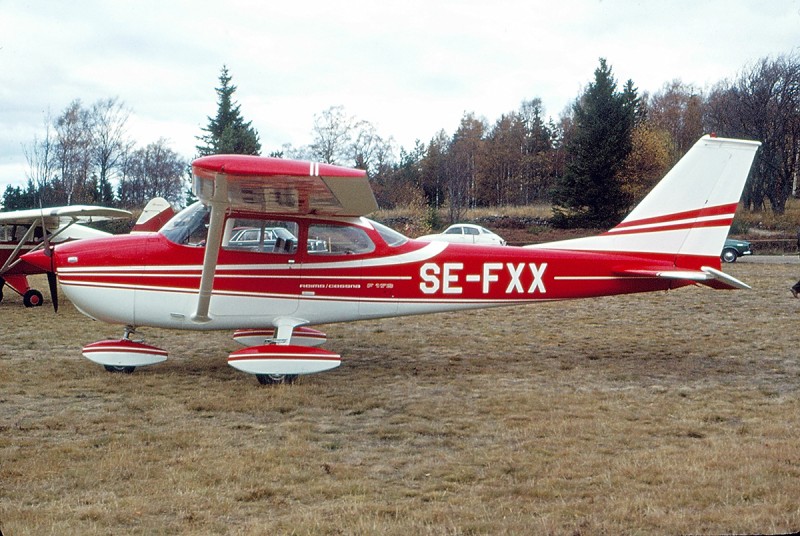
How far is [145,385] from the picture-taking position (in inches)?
280

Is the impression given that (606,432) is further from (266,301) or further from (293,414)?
(266,301)

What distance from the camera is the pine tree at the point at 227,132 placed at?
123ft

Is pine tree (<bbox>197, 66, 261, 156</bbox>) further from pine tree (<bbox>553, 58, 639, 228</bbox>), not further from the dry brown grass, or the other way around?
the dry brown grass

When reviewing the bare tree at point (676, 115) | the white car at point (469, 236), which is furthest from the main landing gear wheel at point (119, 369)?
the bare tree at point (676, 115)

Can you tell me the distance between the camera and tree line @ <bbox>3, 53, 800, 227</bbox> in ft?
88.7

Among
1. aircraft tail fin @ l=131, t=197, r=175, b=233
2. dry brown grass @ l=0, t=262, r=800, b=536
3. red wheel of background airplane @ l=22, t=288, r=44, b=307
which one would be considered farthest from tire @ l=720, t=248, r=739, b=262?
red wheel of background airplane @ l=22, t=288, r=44, b=307

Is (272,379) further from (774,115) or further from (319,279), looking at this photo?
(774,115)

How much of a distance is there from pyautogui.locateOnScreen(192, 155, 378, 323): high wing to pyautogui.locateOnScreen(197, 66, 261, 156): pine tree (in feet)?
103

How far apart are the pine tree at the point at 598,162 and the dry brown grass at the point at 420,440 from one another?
25017 mm

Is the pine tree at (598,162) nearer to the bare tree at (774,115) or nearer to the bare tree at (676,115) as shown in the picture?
the bare tree at (676,115)

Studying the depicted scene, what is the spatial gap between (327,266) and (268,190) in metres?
1.45

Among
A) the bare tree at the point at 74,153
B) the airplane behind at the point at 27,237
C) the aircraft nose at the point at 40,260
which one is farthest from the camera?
the bare tree at the point at 74,153

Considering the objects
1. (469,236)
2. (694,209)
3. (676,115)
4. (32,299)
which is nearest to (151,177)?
(469,236)

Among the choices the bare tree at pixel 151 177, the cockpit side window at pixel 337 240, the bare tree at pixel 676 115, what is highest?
the bare tree at pixel 676 115
